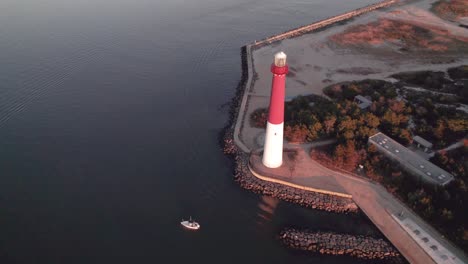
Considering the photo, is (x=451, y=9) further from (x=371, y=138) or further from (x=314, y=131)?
(x=314, y=131)

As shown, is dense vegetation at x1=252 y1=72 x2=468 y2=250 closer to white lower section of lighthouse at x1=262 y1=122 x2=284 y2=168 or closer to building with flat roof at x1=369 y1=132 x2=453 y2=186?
building with flat roof at x1=369 y1=132 x2=453 y2=186

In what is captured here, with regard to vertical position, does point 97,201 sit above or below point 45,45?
below

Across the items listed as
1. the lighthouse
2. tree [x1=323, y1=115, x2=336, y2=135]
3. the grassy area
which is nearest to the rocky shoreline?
the lighthouse

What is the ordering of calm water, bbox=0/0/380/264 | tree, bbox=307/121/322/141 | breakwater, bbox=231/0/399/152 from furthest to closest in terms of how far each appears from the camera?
breakwater, bbox=231/0/399/152 → tree, bbox=307/121/322/141 → calm water, bbox=0/0/380/264

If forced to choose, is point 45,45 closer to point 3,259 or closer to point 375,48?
point 3,259

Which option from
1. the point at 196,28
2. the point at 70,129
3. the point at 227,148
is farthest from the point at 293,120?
the point at 196,28

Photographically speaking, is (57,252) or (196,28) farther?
(196,28)

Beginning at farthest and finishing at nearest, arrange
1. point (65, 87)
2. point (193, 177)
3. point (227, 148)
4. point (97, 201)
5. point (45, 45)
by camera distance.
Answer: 1. point (45, 45)
2. point (65, 87)
3. point (227, 148)
4. point (193, 177)
5. point (97, 201)
